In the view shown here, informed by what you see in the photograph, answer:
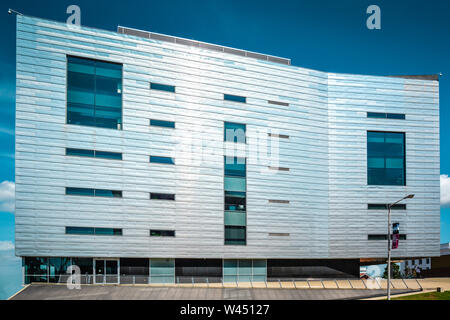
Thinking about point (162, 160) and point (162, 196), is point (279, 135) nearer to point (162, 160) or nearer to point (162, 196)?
point (162, 160)

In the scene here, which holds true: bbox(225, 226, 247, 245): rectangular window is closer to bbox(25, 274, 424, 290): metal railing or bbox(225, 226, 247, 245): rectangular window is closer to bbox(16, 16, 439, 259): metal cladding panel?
bbox(16, 16, 439, 259): metal cladding panel

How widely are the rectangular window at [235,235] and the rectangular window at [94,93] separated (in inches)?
543

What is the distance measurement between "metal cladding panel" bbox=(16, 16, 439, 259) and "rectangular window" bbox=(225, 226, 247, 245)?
2.11 ft

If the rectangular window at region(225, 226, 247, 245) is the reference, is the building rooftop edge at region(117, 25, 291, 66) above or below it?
above

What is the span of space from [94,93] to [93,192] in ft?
28.2

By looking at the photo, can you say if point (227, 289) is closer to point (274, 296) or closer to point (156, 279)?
point (274, 296)

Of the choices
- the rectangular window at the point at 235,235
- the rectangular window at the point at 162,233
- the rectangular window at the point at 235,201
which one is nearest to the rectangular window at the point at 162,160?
the rectangular window at the point at 235,201

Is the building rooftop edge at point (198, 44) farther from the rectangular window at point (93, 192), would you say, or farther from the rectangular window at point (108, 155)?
the rectangular window at point (93, 192)

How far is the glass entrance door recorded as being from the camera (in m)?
30.3

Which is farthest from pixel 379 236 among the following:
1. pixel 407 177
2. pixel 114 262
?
pixel 114 262

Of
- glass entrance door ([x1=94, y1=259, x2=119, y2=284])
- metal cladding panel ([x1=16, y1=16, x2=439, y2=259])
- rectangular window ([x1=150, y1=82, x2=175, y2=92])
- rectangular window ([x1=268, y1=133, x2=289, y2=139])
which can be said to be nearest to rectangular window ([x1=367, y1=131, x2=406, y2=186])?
metal cladding panel ([x1=16, y1=16, x2=439, y2=259])

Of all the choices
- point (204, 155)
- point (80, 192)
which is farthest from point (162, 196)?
point (80, 192)

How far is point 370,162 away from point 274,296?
18647mm

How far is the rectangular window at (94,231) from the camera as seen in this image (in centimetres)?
3023
